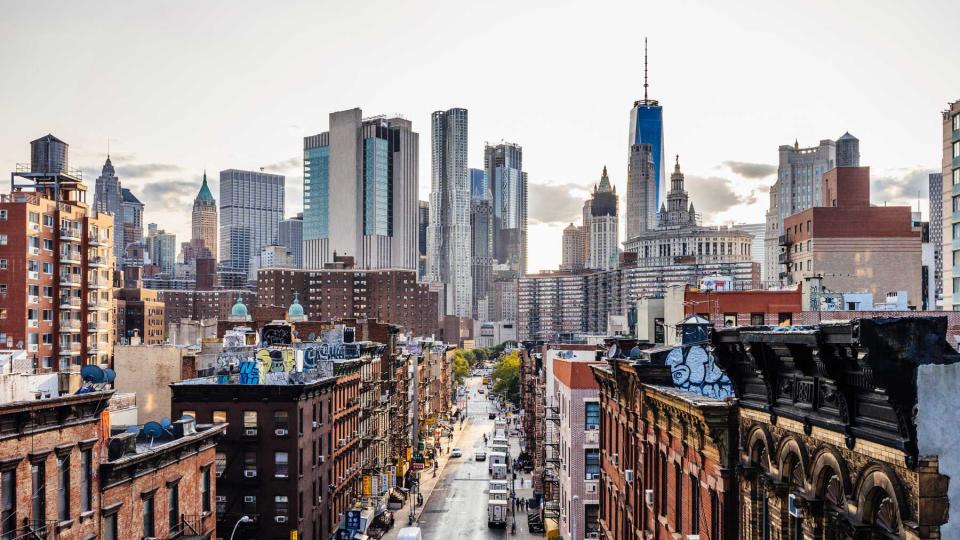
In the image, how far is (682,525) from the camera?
27.2m

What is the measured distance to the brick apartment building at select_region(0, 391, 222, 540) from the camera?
25656mm

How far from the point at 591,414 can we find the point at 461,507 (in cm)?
4535

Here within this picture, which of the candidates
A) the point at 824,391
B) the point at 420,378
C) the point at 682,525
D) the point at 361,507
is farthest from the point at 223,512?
the point at 420,378

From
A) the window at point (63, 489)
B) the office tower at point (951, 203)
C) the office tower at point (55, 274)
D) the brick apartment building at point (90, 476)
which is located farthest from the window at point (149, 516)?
the office tower at point (951, 203)

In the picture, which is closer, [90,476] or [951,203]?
[90,476]

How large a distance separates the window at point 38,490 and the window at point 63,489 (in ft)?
3.01

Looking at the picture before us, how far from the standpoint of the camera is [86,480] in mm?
29781

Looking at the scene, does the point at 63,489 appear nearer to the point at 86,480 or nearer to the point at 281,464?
the point at 86,480

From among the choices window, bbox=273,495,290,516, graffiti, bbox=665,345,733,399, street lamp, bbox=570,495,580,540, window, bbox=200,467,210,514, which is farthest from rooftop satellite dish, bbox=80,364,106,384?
street lamp, bbox=570,495,580,540

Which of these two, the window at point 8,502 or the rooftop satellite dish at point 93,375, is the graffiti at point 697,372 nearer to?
the window at point 8,502

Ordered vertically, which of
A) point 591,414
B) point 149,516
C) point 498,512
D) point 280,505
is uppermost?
point 591,414

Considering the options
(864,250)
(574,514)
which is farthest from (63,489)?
(864,250)

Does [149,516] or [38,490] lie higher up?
[38,490]

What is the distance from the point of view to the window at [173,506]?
36.7 m
